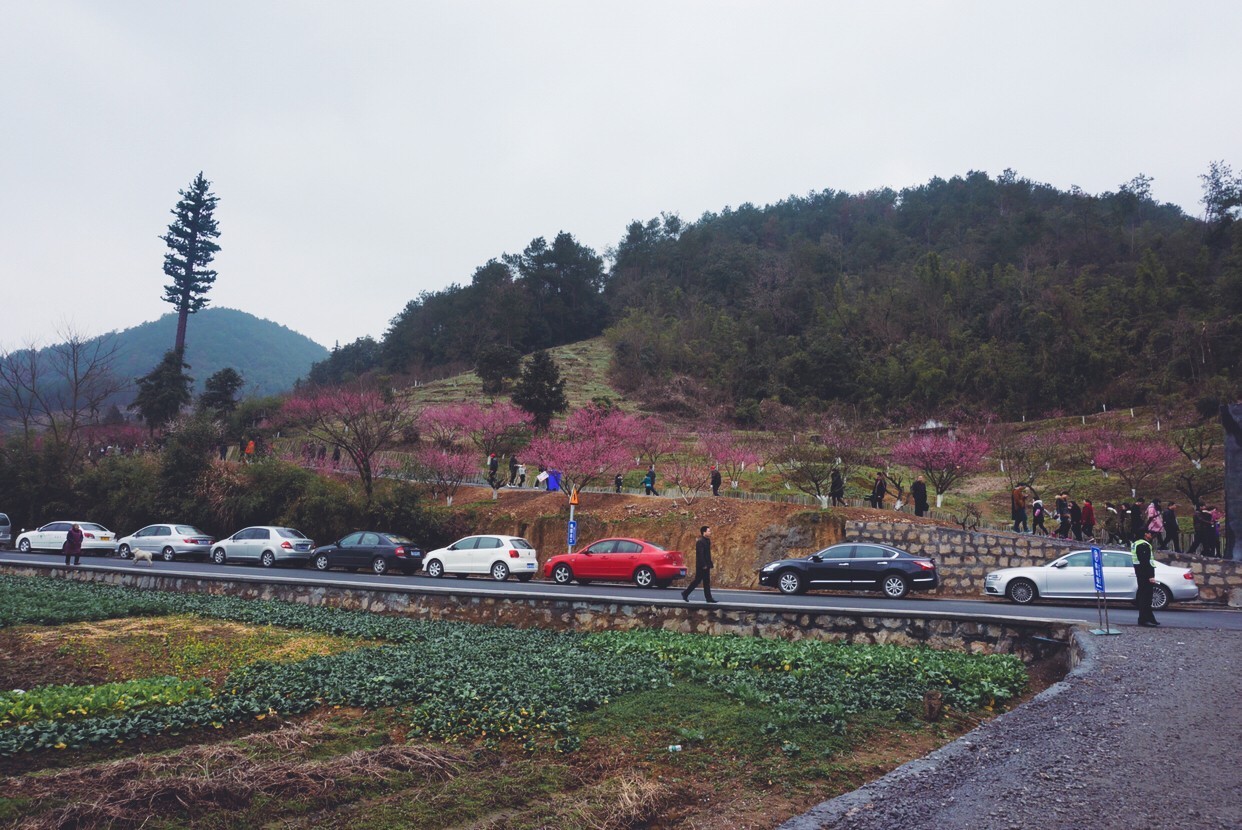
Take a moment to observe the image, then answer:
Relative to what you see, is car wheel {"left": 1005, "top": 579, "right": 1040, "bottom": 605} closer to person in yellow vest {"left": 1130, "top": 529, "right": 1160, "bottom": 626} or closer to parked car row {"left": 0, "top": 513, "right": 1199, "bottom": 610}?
Result: parked car row {"left": 0, "top": 513, "right": 1199, "bottom": 610}

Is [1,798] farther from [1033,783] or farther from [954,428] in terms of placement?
[954,428]

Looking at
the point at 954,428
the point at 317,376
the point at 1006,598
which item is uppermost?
the point at 317,376

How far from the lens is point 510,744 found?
291 inches

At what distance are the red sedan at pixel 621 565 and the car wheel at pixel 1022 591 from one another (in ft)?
26.5

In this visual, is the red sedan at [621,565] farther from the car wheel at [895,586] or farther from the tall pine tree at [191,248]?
the tall pine tree at [191,248]

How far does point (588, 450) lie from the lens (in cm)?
3403

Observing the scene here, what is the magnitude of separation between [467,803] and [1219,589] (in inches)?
758

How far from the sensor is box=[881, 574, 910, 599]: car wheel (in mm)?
19641

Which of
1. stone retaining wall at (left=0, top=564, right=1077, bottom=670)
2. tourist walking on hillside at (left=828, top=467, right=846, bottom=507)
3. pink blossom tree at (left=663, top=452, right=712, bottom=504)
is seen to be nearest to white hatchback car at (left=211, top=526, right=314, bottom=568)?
stone retaining wall at (left=0, top=564, right=1077, bottom=670)

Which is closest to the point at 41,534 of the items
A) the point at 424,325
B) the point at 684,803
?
the point at 684,803

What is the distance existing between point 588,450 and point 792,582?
15.1 meters

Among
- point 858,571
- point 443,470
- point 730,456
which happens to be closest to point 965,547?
point 858,571

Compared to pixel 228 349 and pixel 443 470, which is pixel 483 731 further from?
pixel 228 349

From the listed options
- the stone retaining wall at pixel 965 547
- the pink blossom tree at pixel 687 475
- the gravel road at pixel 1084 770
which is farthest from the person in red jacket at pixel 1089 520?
the gravel road at pixel 1084 770
